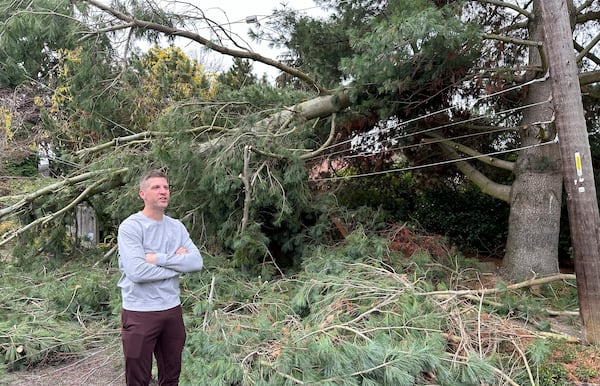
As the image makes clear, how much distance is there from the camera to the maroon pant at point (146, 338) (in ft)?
7.02

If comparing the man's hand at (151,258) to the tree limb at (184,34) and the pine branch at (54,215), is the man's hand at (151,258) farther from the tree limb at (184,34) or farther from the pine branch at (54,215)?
the pine branch at (54,215)

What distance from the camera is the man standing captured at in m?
2.14

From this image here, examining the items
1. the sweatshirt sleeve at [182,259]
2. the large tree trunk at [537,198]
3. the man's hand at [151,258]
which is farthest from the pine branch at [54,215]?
the large tree trunk at [537,198]

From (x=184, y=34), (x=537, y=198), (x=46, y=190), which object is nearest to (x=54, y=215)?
(x=46, y=190)

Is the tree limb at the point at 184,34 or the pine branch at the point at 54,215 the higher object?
the tree limb at the point at 184,34

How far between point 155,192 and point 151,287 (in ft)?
1.61

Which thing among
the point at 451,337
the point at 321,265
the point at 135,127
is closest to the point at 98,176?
the point at 135,127

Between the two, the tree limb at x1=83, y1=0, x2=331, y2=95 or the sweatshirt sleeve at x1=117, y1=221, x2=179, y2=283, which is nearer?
the sweatshirt sleeve at x1=117, y1=221, x2=179, y2=283

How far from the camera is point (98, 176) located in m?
5.91

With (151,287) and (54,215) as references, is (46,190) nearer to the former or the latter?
(54,215)

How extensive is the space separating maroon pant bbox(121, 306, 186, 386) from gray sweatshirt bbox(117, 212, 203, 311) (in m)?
0.04

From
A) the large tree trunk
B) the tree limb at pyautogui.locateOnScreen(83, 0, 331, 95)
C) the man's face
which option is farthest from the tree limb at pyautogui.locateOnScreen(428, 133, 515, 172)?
the man's face

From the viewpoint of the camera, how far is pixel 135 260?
214 cm

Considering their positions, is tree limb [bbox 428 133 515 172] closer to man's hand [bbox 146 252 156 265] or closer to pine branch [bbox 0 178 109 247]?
man's hand [bbox 146 252 156 265]
